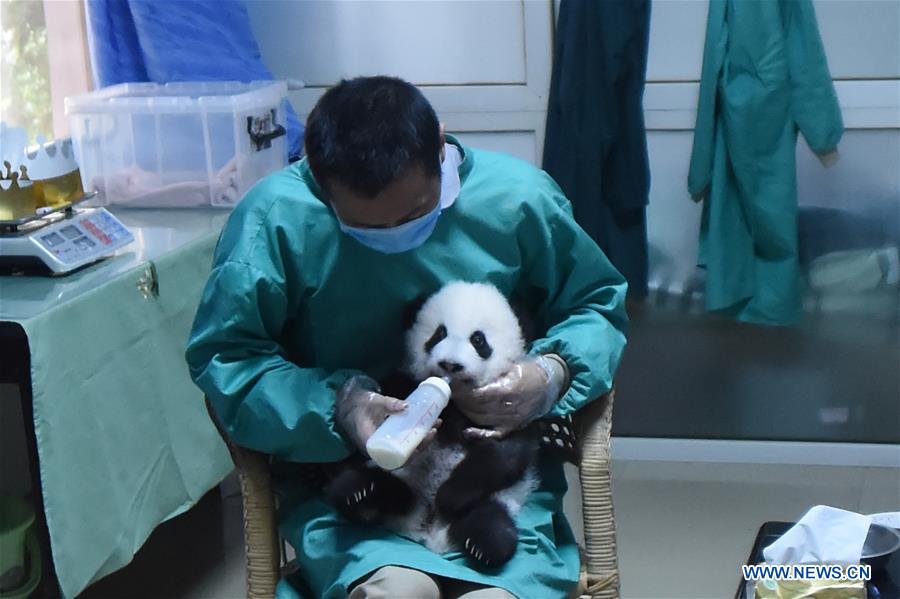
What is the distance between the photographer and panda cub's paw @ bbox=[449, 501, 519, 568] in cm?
142

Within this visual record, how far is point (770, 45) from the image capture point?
8.43 feet

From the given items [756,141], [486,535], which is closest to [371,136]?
[486,535]

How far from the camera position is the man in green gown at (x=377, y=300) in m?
1.40

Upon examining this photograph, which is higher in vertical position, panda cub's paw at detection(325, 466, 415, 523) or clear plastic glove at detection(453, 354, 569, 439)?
clear plastic glove at detection(453, 354, 569, 439)

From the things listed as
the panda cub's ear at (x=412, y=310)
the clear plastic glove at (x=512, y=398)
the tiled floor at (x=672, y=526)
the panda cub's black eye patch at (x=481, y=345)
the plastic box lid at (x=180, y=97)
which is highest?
the plastic box lid at (x=180, y=97)

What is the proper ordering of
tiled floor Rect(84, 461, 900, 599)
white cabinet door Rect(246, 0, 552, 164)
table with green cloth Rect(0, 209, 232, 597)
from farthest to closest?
white cabinet door Rect(246, 0, 552, 164), tiled floor Rect(84, 461, 900, 599), table with green cloth Rect(0, 209, 232, 597)

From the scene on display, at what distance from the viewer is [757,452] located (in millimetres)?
2971

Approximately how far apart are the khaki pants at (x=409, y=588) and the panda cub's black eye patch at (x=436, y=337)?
0.90 feet

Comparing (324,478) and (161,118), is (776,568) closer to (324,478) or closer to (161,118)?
(324,478)

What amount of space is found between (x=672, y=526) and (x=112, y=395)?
1.32 meters

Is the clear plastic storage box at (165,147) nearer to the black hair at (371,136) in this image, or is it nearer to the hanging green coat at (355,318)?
the hanging green coat at (355,318)

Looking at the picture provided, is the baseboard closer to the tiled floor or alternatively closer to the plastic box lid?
the tiled floor

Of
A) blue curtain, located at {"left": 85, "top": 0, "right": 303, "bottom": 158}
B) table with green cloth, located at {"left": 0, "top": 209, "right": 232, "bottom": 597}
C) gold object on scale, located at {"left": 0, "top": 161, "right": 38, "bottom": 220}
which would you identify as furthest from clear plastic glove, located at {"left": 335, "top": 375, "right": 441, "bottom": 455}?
blue curtain, located at {"left": 85, "top": 0, "right": 303, "bottom": 158}

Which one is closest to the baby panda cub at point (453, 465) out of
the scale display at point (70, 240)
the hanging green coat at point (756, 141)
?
the scale display at point (70, 240)
